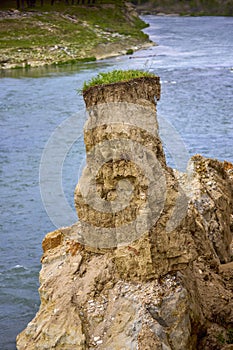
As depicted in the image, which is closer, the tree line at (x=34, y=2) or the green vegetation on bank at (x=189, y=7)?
the tree line at (x=34, y=2)

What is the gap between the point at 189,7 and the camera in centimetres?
12550

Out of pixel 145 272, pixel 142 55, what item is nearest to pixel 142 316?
pixel 145 272

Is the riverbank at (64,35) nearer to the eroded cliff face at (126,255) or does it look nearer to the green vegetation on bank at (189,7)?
the green vegetation on bank at (189,7)

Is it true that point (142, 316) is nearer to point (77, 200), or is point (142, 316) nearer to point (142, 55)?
point (77, 200)

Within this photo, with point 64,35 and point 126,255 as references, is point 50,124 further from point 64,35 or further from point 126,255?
point 64,35

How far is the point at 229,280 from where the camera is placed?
1305 cm

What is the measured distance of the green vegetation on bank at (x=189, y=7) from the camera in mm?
112188

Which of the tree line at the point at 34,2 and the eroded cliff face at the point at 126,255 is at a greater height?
the eroded cliff face at the point at 126,255

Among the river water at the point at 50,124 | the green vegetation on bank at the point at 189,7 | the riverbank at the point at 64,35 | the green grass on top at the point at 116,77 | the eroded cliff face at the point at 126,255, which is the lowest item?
the green vegetation on bank at the point at 189,7

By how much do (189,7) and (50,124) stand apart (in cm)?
9629

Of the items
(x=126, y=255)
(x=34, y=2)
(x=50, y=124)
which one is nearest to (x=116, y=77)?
(x=126, y=255)

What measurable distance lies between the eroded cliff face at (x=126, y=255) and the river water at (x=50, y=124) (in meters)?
3.33

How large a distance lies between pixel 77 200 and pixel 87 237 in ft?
2.04

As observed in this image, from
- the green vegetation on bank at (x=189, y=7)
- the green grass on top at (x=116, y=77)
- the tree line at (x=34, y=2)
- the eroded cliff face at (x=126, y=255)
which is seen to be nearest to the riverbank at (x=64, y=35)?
the tree line at (x=34, y=2)
